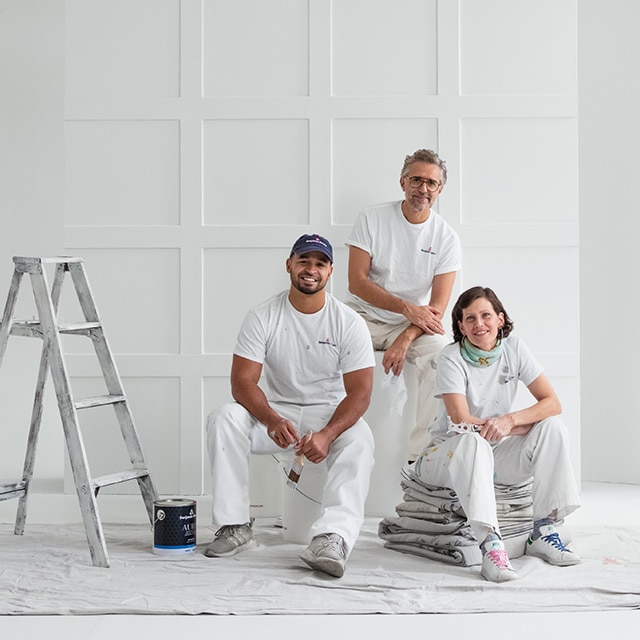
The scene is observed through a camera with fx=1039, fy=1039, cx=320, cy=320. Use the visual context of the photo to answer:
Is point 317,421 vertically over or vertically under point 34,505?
over

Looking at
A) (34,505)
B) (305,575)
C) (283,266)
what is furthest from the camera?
(283,266)

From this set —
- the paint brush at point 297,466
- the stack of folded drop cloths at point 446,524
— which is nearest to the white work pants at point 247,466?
the paint brush at point 297,466

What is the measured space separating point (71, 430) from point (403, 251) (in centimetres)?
175

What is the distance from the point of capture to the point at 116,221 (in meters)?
4.91

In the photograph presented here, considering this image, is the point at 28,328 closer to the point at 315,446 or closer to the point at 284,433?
the point at 284,433

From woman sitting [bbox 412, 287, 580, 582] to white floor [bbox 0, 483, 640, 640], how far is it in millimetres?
412

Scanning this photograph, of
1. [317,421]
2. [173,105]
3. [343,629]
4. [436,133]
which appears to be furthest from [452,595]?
[173,105]

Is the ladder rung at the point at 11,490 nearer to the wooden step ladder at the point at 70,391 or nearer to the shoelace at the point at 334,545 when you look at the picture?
the wooden step ladder at the point at 70,391

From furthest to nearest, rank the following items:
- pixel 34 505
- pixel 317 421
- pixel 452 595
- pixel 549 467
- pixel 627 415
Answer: pixel 627 415
pixel 34 505
pixel 317 421
pixel 549 467
pixel 452 595

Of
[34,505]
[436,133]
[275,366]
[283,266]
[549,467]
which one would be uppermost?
[436,133]

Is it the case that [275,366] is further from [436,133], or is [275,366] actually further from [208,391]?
[436,133]

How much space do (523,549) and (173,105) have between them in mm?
2637

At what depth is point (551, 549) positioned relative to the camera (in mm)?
3383

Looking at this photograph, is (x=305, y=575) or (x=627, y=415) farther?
(x=627, y=415)
